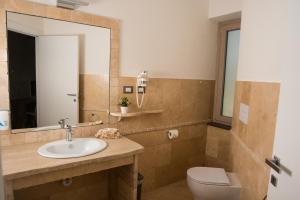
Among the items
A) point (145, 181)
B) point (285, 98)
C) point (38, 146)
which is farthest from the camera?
point (145, 181)

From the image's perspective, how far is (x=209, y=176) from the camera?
6.50 ft

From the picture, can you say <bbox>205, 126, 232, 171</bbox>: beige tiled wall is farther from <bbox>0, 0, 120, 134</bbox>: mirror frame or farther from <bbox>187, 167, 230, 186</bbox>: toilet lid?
<bbox>0, 0, 120, 134</bbox>: mirror frame

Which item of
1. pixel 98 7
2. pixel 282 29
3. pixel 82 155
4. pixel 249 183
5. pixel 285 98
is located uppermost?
pixel 98 7

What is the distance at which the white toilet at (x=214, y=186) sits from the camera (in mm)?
1854

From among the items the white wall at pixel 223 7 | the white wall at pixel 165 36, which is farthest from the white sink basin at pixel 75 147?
the white wall at pixel 223 7

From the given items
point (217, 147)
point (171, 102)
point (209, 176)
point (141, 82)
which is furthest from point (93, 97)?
point (217, 147)

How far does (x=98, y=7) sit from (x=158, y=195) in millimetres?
2164

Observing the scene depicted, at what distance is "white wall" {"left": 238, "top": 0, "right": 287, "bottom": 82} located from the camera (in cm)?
139

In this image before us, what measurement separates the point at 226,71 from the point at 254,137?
1.44m

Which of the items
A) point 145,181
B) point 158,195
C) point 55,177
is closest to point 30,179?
point 55,177

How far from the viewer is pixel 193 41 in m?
2.65

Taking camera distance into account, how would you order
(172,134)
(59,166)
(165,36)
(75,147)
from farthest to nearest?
(172,134), (165,36), (75,147), (59,166)

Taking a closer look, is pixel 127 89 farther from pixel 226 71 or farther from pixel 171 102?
pixel 226 71

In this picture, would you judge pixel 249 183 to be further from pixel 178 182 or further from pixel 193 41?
pixel 193 41
